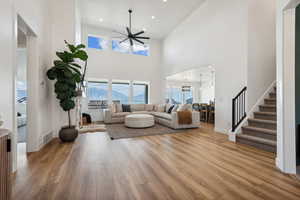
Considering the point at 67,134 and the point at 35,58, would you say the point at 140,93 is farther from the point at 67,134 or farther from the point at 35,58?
the point at 35,58

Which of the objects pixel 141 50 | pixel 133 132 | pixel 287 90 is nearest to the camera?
pixel 287 90

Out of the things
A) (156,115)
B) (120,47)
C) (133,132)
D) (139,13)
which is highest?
(139,13)

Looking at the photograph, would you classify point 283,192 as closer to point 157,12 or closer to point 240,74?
point 240,74

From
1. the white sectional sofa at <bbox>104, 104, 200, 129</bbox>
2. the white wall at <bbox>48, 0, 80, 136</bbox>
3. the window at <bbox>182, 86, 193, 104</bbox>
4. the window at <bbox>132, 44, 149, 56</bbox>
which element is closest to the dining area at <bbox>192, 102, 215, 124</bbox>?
the white sectional sofa at <bbox>104, 104, 200, 129</bbox>

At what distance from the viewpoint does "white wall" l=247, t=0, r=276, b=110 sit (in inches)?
150

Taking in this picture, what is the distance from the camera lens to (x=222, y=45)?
4539 millimetres

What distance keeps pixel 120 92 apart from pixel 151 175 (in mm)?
6399

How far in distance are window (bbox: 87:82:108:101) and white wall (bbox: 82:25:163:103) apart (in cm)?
41

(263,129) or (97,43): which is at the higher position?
(97,43)

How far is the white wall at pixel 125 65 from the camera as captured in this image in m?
7.06

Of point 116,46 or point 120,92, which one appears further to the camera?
point 120,92

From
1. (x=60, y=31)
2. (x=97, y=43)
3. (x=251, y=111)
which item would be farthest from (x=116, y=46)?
(x=251, y=111)

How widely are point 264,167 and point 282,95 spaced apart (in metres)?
1.15

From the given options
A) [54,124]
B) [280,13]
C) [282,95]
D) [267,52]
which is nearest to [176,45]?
[267,52]
